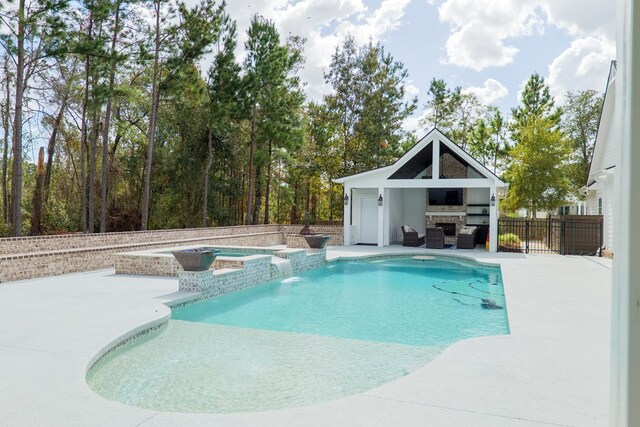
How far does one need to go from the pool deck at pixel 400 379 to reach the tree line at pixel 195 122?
29.7ft

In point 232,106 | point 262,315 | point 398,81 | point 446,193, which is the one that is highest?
point 398,81

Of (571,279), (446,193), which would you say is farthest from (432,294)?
(446,193)

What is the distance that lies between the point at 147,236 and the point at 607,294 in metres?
11.5

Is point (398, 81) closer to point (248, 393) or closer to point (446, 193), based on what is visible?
point (446, 193)

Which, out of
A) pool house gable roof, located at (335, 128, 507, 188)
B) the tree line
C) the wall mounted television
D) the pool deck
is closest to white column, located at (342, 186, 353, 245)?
pool house gable roof, located at (335, 128, 507, 188)

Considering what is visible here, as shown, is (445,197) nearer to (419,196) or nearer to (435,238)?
(419,196)

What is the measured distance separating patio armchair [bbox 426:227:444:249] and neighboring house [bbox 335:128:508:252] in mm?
1635

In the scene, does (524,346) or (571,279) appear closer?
(524,346)

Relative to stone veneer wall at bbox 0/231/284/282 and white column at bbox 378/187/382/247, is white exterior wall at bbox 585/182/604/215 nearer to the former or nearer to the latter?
white column at bbox 378/187/382/247

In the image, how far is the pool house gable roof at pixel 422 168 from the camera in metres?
16.3

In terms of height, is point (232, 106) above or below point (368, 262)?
above

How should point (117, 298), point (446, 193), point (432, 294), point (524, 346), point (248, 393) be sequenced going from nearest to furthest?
point (248, 393) → point (524, 346) → point (117, 298) → point (432, 294) → point (446, 193)

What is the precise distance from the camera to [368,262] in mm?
14508

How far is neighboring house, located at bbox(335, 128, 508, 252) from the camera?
17.0 metres
